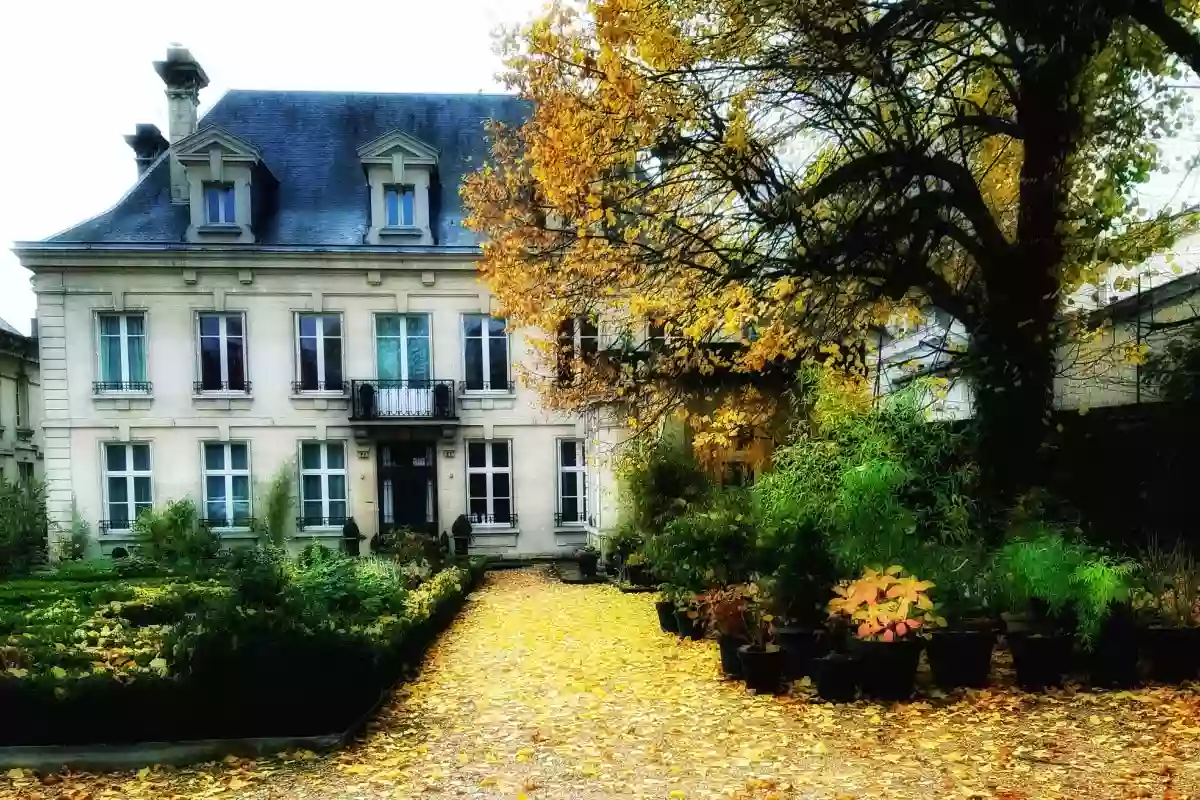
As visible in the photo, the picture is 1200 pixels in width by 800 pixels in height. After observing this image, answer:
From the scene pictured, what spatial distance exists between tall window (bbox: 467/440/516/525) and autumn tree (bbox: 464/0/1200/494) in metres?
9.59

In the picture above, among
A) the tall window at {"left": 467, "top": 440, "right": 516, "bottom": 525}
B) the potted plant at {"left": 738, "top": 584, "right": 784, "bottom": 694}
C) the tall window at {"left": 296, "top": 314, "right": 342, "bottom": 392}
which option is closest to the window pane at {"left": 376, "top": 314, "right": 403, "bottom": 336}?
the tall window at {"left": 296, "top": 314, "right": 342, "bottom": 392}

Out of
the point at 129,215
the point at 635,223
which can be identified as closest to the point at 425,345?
the point at 129,215

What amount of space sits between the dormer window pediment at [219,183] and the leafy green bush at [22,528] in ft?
20.8

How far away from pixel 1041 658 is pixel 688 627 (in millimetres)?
3667

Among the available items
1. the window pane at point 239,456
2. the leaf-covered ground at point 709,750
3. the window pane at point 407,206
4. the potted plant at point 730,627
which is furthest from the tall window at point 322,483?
the potted plant at point 730,627

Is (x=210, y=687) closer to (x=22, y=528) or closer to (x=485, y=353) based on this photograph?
(x=485, y=353)

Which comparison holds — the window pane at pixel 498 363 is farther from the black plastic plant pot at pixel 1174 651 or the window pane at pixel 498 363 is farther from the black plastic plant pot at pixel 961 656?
the black plastic plant pot at pixel 1174 651

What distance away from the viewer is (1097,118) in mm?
7699

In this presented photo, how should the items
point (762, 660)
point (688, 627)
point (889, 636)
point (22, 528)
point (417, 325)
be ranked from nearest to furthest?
point (889, 636), point (762, 660), point (688, 627), point (22, 528), point (417, 325)

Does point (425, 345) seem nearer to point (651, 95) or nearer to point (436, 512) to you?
point (436, 512)

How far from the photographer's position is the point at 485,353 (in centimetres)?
1834

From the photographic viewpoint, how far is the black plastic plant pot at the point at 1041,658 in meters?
6.28

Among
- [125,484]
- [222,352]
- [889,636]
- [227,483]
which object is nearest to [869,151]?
[889,636]

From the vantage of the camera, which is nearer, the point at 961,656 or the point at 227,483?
the point at 961,656
